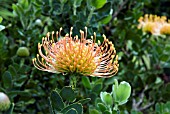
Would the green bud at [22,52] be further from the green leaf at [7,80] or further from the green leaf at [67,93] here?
the green leaf at [67,93]

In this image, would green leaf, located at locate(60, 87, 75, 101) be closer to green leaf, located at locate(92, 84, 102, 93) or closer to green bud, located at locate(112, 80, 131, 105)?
green bud, located at locate(112, 80, 131, 105)

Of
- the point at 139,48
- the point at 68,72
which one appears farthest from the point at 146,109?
the point at 68,72

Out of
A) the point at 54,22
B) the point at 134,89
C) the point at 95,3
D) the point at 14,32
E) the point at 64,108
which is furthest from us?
the point at 134,89

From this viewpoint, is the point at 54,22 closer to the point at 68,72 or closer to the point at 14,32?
the point at 14,32

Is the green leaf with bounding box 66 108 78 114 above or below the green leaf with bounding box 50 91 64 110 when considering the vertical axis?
below

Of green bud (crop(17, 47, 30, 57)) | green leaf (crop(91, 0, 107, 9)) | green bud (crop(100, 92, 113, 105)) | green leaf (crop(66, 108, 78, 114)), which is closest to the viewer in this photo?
green leaf (crop(66, 108, 78, 114))

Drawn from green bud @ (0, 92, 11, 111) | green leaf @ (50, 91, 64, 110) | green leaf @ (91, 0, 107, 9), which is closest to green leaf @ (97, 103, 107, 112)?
green leaf @ (50, 91, 64, 110)

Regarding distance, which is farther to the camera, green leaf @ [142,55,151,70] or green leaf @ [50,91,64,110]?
green leaf @ [142,55,151,70]
